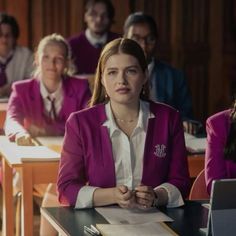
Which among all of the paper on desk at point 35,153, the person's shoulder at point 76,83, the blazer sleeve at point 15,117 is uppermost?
the person's shoulder at point 76,83

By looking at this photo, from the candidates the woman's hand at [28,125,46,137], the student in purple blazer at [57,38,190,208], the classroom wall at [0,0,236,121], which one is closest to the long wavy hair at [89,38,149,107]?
the student in purple blazer at [57,38,190,208]

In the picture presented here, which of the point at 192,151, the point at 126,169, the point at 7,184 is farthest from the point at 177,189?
the point at 7,184

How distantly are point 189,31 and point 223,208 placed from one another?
187 inches

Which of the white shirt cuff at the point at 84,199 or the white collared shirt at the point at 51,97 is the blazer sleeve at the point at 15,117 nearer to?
the white collared shirt at the point at 51,97

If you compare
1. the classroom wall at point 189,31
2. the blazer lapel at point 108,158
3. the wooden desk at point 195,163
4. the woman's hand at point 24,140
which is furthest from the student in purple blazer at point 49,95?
the classroom wall at point 189,31

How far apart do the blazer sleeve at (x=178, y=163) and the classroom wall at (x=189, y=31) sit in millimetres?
3548

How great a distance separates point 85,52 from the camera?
19.4 feet

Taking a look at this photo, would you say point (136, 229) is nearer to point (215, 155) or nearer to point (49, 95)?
point (215, 155)

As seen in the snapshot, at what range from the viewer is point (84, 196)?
267 centimetres

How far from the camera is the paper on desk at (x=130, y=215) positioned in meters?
2.49

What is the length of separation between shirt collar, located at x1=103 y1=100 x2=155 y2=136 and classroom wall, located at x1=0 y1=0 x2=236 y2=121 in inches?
137

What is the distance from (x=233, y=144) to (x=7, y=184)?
1.31 m

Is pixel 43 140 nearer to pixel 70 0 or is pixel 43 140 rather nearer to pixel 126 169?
pixel 126 169

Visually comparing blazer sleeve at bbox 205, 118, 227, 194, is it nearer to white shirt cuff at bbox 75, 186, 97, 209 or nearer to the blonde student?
the blonde student
